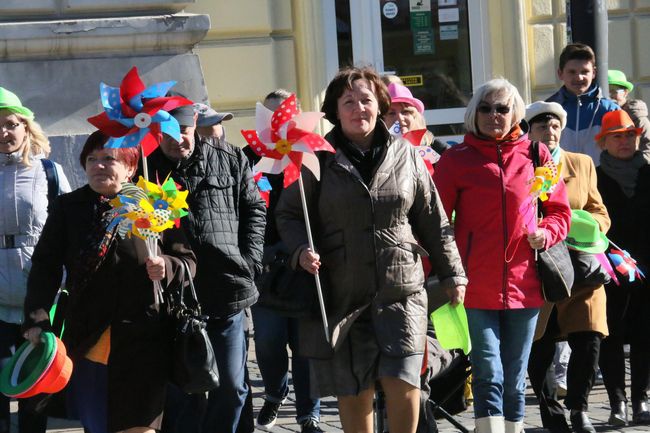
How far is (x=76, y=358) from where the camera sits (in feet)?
19.4

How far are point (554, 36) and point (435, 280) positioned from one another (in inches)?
243

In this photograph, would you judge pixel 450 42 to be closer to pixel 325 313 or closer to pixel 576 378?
pixel 576 378

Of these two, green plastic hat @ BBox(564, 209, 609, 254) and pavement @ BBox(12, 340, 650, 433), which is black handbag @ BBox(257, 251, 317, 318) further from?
pavement @ BBox(12, 340, 650, 433)

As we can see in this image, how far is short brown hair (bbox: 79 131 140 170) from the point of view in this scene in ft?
19.9

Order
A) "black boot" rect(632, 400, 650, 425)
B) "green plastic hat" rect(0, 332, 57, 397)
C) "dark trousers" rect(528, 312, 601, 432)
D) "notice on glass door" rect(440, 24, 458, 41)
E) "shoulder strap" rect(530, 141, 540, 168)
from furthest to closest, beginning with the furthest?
"notice on glass door" rect(440, 24, 458, 41), "black boot" rect(632, 400, 650, 425), "dark trousers" rect(528, 312, 601, 432), "shoulder strap" rect(530, 141, 540, 168), "green plastic hat" rect(0, 332, 57, 397)

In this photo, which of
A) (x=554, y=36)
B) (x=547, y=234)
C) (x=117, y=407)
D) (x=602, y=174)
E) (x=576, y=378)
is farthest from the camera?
(x=554, y=36)

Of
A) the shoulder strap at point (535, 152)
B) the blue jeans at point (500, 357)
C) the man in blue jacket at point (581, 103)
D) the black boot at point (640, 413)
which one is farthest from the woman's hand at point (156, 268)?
the man in blue jacket at point (581, 103)

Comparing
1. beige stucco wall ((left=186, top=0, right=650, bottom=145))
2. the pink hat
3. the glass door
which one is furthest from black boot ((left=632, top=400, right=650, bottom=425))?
the glass door

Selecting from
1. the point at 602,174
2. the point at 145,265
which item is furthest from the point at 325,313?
the point at 602,174

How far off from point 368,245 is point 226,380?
3.54 ft

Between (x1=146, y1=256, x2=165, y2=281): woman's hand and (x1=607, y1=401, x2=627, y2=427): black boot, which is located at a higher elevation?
(x1=146, y1=256, x2=165, y2=281): woman's hand

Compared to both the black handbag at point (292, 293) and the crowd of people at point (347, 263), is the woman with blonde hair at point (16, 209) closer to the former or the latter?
the crowd of people at point (347, 263)

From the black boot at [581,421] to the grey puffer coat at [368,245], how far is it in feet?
5.66

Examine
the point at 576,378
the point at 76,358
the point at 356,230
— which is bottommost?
the point at 576,378
